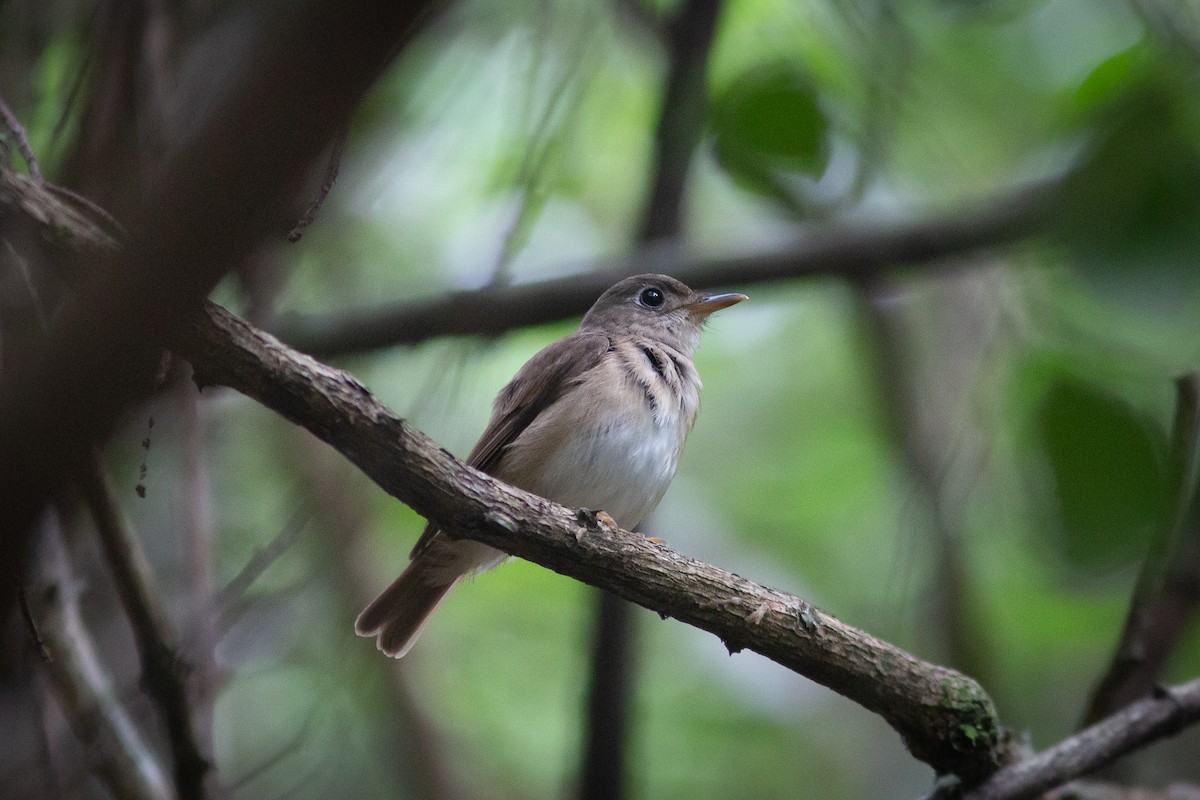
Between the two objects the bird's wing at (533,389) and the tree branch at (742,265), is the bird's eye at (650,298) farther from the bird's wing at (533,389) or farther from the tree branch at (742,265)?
the bird's wing at (533,389)

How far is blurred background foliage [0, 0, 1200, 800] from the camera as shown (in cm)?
273

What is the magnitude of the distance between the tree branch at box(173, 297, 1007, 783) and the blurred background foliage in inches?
22.2

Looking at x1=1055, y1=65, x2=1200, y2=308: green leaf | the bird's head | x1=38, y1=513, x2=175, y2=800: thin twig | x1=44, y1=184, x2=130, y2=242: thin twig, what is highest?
x1=1055, y1=65, x2=1200, y2=308: green leaf

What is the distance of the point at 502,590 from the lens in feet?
23.4

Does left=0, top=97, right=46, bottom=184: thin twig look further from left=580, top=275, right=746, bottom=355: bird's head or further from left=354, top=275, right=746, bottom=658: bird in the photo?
left=580, top=275, right=746, bottom=355: bird's head

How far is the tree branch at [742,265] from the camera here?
502 cm

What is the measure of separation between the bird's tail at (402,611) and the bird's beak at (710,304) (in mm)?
1683

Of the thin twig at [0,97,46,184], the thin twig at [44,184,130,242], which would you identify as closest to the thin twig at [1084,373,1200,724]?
the thin twig at [44,184,130,242]

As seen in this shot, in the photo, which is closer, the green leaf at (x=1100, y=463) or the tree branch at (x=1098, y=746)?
the green leaf at (x=1100, y=463)

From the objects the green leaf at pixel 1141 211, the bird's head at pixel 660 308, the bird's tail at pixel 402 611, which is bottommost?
the bird's tail at pixel 402 611

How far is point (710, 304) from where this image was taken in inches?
195

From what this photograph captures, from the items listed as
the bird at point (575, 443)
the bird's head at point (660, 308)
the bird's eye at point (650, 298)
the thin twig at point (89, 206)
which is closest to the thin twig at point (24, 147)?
the thin twig at point (89, 206)

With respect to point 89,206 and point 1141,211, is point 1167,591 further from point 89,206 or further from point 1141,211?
point 89,206

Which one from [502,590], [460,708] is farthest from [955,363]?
[460,708]
